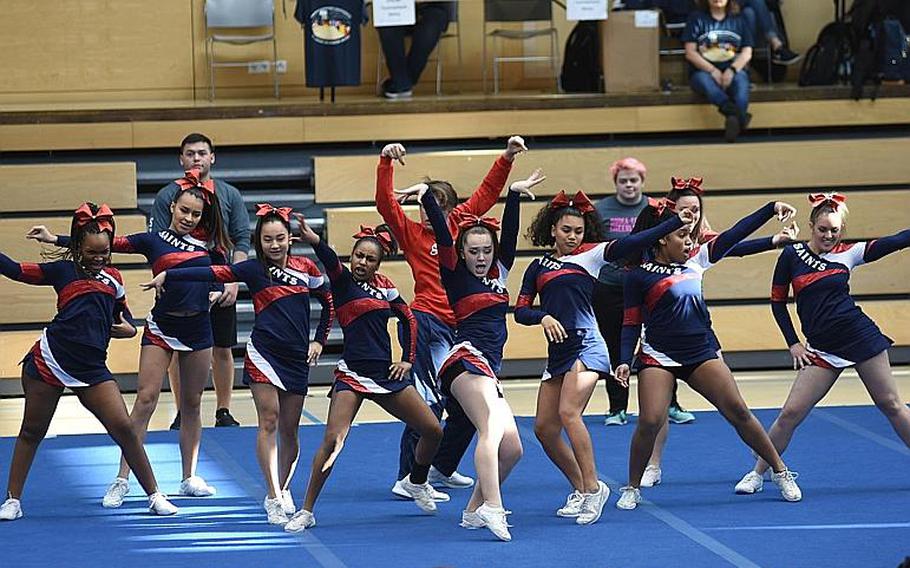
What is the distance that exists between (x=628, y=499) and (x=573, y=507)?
0.32m

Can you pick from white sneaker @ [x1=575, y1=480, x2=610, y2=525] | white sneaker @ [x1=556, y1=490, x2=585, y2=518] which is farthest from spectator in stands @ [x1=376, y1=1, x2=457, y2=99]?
white sneaker @ [x1=575, y1=480, x2=610, y2=525]

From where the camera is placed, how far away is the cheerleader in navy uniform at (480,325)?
6.23 m

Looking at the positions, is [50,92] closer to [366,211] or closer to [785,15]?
[366,211]

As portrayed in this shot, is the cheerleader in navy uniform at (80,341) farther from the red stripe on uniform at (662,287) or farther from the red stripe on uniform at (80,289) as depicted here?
the red stripe on uniform at (662,287)

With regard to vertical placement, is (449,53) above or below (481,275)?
above

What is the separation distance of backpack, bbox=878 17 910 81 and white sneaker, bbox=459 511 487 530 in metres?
6.86

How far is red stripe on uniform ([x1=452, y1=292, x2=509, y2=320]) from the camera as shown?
21.0ft

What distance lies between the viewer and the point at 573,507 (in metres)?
6.54

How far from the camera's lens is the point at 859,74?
11.8 metres

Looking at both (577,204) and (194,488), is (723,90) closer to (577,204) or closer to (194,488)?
(577,204)

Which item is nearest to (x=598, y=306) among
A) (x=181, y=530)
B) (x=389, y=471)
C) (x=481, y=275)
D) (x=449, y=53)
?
(x=389, y=471)

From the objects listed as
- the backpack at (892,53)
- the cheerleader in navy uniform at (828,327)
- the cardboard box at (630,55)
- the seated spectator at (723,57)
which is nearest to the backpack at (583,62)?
the cardboard box at (630,55)

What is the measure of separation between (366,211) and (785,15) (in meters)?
4.57

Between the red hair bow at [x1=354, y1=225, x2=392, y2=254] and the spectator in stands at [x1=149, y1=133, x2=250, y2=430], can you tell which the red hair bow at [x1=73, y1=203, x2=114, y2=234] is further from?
the spectator in stands at [x1=149, y1=133, x2=250, y2=430]
